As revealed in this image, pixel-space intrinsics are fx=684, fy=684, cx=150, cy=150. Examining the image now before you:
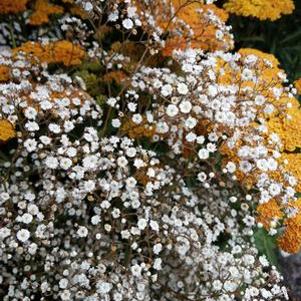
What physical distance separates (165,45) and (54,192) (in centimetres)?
77

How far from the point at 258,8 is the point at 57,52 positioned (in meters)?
0.90

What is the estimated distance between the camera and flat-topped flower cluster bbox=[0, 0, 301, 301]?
2164 millimetres

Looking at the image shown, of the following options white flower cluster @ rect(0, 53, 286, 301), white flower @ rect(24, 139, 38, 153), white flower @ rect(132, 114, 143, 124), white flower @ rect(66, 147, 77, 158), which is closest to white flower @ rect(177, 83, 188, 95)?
white flower cluster @ rect(0, 53, 286, 301)

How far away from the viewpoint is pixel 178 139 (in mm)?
2279

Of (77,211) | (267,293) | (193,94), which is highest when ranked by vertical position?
(193,94)

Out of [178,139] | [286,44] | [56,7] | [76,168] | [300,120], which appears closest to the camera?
[76,168]

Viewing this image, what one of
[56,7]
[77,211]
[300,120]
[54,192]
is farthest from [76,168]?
[56,7]

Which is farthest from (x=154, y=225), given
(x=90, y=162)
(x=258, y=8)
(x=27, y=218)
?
(x=258, y=8)

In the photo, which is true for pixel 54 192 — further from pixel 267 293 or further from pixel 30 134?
pixel 267 293

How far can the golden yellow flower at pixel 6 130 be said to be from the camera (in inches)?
86.7

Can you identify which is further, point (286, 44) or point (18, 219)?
point (286, 44)

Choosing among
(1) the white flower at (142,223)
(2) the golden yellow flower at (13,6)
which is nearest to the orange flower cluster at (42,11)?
(2) the golden yellow flower at (13,6)

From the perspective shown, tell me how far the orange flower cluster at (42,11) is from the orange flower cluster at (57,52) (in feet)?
0.89

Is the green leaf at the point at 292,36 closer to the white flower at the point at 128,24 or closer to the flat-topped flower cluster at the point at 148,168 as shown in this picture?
the flat-topped flower cluster at the point at 148,168
